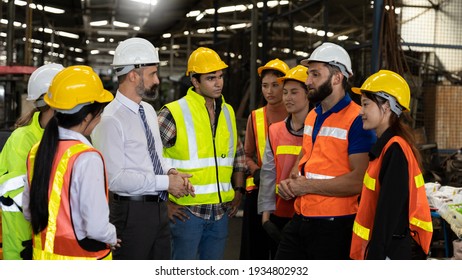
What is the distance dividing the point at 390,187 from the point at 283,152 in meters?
1.51

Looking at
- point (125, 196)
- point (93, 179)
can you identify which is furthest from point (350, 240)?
point (93, 179)

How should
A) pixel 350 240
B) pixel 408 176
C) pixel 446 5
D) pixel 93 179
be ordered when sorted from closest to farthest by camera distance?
pixel 93 179, pixel 408 176, pixel 350 240, pixel 446 5

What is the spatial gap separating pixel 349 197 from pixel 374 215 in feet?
1.84

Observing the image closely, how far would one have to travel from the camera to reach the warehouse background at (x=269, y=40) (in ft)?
25.1

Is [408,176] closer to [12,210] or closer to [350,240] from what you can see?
[350,240]

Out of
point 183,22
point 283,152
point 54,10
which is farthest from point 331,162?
point 54,10

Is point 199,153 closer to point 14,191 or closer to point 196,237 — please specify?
point 196,237

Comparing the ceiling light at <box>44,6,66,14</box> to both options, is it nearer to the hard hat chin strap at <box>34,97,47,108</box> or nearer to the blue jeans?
the blue jeans

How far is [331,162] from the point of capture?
3867 millimetres

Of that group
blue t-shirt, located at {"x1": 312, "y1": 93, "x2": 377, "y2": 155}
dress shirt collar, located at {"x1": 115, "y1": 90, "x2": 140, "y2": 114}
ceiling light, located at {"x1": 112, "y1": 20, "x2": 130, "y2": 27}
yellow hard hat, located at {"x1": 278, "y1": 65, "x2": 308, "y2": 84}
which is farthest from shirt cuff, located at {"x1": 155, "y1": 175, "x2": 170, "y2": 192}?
ceiling light, located at {"x1": 112, "y1": 20, "x2": 130, "y2": 27}

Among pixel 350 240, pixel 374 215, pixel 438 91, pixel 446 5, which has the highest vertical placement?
pixel 446 5

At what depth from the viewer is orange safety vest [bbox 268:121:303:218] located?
459 centimetres

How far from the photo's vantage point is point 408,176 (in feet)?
10.5

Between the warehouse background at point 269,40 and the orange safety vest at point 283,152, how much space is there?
2021 millimetres
